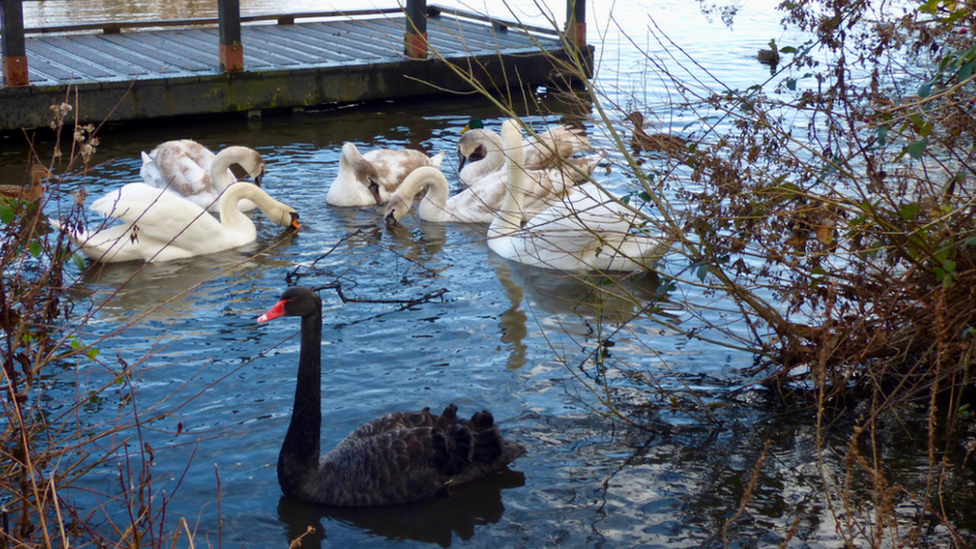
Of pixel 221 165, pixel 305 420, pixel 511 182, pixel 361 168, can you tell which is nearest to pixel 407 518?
pixel 305 420

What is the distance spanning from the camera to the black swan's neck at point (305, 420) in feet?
15.2

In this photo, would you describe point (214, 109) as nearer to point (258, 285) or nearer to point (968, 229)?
point (258, 285)

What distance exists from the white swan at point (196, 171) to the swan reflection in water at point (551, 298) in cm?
296

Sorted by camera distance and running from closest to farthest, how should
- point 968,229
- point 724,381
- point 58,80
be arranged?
point 968,229 < point 724,381 < point 58,80

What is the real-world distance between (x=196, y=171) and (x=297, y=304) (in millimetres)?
5934

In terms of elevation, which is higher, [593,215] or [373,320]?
[593,215]

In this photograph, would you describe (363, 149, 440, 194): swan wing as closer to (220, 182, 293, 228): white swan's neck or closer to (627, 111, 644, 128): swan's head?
(220, 182, 293, 228): white swan's neck

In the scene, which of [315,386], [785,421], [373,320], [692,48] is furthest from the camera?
[692,48]

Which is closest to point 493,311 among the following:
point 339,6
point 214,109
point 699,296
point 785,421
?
point 699,296

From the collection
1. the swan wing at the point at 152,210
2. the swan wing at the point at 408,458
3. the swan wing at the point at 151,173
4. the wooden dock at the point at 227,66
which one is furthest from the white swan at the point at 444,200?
the swan wing at the point at 408,458

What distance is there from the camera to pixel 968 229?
4355 mm

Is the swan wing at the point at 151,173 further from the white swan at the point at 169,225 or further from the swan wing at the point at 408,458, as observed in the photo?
the swan wing at the point at 408,458

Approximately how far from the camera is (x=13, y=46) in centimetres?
1137

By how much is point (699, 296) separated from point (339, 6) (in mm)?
18332
